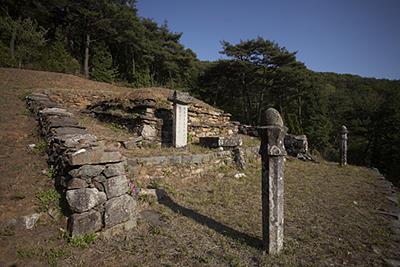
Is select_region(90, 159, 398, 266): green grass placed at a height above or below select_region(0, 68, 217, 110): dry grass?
below

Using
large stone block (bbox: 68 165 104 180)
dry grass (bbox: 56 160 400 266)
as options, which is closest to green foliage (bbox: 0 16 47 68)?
dry grass (bbox: 56 160 400 266)

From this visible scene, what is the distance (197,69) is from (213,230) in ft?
90.9

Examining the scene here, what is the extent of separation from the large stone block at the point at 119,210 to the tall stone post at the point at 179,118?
3.67 m

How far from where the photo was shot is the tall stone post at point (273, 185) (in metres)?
3.27

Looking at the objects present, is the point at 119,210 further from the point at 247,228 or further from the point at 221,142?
the point at 221,142

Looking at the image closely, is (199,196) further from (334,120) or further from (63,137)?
(334,120)

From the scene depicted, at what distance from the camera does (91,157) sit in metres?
3.51

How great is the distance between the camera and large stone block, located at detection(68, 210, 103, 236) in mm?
3195

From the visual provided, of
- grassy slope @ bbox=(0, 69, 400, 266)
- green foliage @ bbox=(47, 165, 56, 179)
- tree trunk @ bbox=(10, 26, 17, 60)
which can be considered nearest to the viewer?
grassy slope @ bbox=(0, 69, 400, 266)

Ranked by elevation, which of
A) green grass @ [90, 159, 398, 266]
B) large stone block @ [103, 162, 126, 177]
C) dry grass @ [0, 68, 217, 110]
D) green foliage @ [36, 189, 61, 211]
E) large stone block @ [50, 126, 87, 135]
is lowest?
green grass @ [90, 159, 398, 266]

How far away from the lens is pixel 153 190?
5.04m

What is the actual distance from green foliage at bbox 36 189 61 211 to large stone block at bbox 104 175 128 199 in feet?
2.52

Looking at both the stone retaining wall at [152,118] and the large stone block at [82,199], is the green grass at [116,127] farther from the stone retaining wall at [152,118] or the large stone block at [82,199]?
the large stone block at [82,199]

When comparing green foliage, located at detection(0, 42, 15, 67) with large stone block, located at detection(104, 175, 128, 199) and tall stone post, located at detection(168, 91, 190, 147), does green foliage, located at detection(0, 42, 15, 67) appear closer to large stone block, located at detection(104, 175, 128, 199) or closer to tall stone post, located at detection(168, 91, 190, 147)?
tall stone post, located at detection(168, 91, 190, 147)
